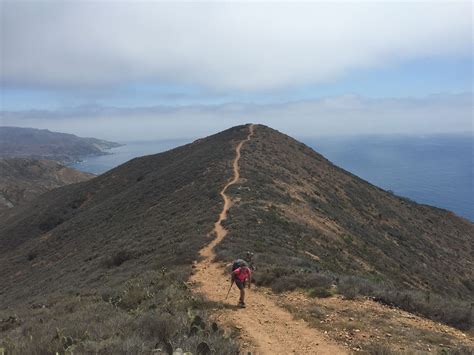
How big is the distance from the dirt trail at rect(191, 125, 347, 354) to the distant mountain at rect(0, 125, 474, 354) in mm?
918

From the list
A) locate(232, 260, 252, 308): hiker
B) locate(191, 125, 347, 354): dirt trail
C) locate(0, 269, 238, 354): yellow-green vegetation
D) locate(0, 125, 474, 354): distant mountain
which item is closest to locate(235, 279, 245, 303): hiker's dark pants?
locate(232, 260, 252, 308): hiker

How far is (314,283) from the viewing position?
1203cm

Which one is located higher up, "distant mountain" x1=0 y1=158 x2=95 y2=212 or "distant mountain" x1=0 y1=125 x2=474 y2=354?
"distant mountain" x1=0 y1=125 x2=474 y2=354

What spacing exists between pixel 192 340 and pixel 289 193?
25123 millimetres

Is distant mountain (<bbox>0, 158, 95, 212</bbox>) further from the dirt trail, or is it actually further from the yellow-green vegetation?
the dirt trail

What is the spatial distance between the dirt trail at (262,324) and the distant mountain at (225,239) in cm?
92

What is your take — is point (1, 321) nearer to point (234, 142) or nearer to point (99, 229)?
point (99, 229)

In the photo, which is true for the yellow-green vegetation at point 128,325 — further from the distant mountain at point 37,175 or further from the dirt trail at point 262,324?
the distant mountain at point 37,175

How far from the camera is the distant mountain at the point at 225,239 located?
1259 cm

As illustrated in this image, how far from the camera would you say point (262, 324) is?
30.6 feet

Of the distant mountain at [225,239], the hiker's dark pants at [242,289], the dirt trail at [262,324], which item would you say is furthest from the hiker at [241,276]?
the distant mountain at [225,239]

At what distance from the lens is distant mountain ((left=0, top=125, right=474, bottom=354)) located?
41.3ft

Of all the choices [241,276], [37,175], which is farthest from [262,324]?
[37,175]

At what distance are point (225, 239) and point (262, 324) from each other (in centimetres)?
897
